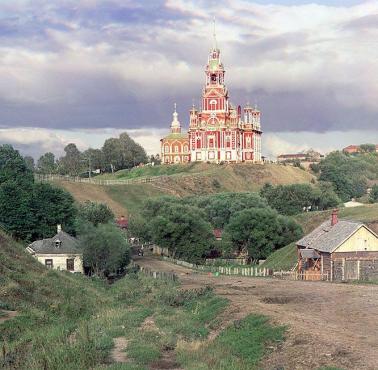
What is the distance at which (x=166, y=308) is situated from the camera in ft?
125

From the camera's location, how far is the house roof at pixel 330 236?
5378 centimetres

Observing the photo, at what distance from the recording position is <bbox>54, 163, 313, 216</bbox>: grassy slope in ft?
392

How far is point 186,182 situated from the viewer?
13438cm

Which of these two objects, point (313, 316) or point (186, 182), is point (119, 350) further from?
point (186, 182)

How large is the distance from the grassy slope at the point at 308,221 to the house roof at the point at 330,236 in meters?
3.01

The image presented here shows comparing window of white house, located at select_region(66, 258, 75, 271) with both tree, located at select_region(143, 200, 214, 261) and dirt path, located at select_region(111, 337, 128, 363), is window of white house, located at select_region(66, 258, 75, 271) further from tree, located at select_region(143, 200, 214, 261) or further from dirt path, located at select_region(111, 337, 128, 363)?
dirt path, located at select_region(111, 337, 128, 363)

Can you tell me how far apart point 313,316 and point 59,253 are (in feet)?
99.5

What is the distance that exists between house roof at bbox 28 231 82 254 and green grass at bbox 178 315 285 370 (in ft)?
96.2

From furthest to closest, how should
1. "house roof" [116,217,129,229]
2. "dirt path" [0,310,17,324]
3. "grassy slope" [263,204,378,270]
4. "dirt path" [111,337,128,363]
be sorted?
"house roof" [116,217,129,229] < "grassy slope" [263,204,378,270] < "dirt path" [0,310,17,324] < "dirt path" [111,337,128,363]

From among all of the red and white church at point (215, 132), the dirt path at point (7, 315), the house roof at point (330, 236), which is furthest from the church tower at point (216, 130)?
the dirt path at point (7, 315)

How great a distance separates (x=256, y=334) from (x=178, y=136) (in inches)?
4983

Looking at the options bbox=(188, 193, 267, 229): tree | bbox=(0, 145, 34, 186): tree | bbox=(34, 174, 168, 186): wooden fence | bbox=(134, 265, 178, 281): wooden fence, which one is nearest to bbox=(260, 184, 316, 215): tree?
bbox=(188, 193, 267, 229): tree

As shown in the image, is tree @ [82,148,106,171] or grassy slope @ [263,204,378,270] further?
tree @ [82,148,106,171]

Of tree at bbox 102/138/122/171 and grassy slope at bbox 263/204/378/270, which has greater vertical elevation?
tree at bbox 102/138/122/171
